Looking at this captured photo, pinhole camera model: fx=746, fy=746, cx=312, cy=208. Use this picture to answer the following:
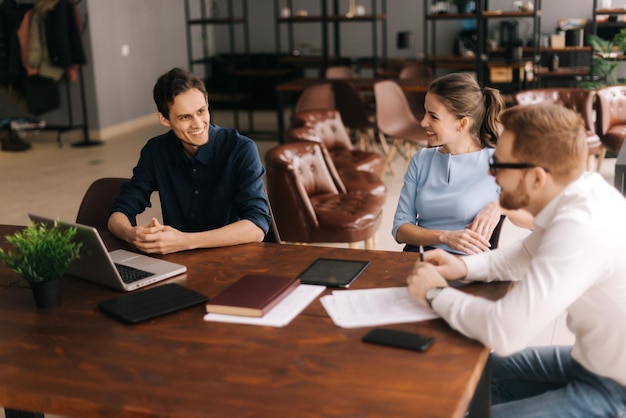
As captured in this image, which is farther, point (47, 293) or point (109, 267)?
point (109, 267)

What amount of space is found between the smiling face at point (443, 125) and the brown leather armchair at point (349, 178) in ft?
5.53

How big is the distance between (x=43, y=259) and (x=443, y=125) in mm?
1610

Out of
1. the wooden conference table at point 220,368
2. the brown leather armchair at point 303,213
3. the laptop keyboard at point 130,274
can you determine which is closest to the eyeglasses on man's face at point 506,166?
the wooden conference table at point 220,368

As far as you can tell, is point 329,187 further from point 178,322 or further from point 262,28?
point 262,28

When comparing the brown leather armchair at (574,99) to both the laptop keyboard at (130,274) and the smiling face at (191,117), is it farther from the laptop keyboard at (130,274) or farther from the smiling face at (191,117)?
the laptop keyboard at (130,274)

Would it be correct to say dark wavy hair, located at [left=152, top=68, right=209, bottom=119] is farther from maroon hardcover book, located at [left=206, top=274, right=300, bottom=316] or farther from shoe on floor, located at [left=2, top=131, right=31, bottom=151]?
shoe on floor, located at [left=2, top=131, right=31, bottom=151]

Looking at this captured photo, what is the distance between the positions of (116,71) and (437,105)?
8789mm

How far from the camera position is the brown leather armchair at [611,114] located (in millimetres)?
6969

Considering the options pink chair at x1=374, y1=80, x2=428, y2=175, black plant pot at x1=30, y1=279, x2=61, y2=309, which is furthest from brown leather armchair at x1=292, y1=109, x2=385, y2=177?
black plant pot at x1=30, y1=279, x2=61, y2=309

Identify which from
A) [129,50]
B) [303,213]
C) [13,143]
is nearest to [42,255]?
[303,213]

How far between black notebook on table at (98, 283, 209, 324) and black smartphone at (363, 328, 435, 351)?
538mm

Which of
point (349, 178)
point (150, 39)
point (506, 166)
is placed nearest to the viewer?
point (506, 166)

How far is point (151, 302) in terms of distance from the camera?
83.2 inches

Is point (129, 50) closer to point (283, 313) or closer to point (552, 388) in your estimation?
point (283, 313)
